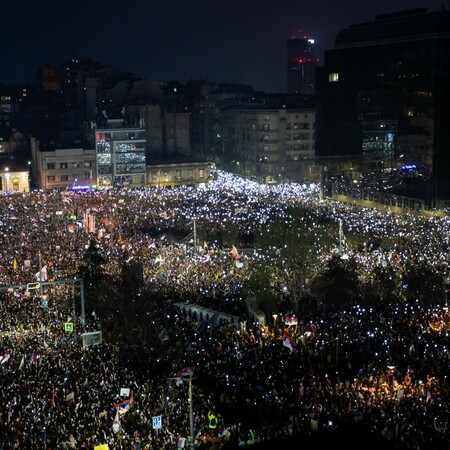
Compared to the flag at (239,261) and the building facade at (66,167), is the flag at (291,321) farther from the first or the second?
the building facade at (66,167)

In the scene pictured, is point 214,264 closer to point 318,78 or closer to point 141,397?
point 141,397

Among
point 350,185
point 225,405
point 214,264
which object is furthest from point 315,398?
point 350,185

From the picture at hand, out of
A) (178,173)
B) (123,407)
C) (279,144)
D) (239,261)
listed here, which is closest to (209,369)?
(123,407)

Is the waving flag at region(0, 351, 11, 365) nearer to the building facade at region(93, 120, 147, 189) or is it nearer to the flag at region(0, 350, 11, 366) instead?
the flag at region(0, 350, 11, 366)

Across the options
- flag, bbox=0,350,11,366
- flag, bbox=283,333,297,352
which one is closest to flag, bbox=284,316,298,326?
flag, bbox=283,333,297,352

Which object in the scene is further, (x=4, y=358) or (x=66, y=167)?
(x=66, y=167)

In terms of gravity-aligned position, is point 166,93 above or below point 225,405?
above

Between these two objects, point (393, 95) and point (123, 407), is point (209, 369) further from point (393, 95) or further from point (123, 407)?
point (393, 95)

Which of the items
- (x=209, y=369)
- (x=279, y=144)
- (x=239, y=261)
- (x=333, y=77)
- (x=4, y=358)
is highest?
(x=333, y=77)
